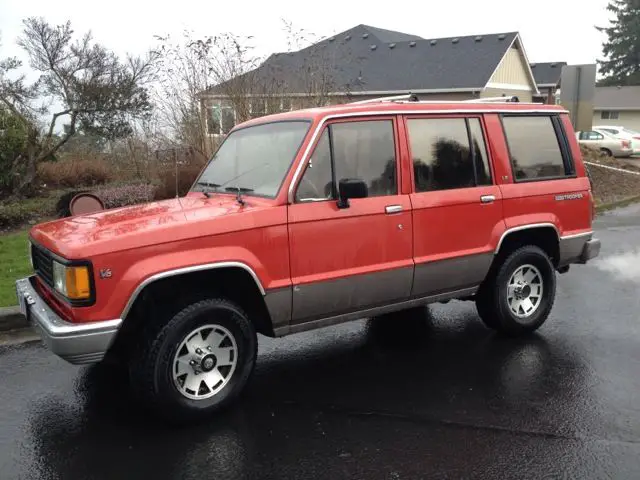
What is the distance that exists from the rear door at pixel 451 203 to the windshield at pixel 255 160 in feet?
3.22

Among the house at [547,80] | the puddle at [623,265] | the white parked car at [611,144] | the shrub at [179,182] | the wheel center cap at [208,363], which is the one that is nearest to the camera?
the wheel center cap at [208,363]

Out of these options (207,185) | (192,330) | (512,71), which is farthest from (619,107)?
(192,330)

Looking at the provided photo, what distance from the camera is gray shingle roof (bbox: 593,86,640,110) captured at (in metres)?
49.2

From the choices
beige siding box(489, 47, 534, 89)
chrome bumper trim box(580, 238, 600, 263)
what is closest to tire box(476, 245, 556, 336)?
chrome bumper trim box(580, 238, 600, 263)

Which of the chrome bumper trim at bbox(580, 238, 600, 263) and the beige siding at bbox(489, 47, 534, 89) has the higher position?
the beige siding at bbox(489, 47, 534, 89)

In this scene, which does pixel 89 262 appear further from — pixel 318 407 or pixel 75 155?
pixel 75 155

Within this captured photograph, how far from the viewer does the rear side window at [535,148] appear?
511cm

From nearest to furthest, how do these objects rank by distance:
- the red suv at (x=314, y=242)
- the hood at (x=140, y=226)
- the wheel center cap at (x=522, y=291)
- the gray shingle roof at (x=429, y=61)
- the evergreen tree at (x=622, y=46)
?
1. the hood at (x=140, y=226)
2. the red suv at (x=314, y=242)
3. the wheel center cap at (x=522, y=291)
4. the gray shingle roof at (x=429, y=61)
5. the evergreen tree at (x=622, y=46)

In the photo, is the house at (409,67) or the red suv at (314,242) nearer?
the red suv at (314,242)

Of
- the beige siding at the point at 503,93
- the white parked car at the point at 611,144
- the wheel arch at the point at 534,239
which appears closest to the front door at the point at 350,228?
the wheel arch at the point at 534,239

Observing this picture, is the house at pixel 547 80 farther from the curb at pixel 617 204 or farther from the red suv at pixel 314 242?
the red suv at pixel 314 242

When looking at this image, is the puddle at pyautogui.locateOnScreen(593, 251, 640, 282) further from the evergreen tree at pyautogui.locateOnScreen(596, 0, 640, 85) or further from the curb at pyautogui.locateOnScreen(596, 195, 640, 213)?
the evergreen tree at pyautogui.locateOnScreen(596, 0, 640, 85)

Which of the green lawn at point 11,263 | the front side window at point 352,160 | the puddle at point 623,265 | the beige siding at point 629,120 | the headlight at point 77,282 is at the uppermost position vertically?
the beige siding at point 629,120

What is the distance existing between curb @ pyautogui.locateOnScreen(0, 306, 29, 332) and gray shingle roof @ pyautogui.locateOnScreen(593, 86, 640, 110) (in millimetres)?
51968
